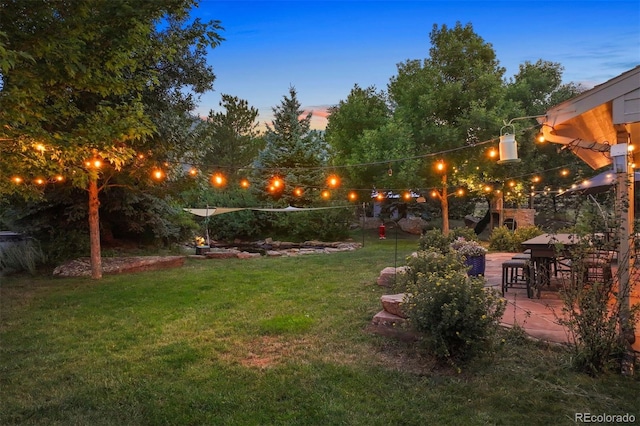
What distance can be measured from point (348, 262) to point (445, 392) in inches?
247

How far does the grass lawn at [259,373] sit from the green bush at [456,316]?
167mm

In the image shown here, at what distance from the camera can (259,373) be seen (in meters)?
3.02

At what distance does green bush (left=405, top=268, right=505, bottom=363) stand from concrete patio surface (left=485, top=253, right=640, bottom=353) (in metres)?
0.48

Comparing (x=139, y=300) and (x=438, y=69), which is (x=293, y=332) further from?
(x=438, y=69)

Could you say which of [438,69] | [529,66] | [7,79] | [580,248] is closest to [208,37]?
[7,79]

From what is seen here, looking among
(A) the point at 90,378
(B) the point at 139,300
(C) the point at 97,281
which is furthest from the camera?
(C) the point at 97,281

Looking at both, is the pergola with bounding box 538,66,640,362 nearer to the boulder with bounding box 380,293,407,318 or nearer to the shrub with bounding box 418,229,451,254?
the boulder with bounding box 380,293,407,318

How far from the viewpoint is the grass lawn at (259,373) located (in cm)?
241

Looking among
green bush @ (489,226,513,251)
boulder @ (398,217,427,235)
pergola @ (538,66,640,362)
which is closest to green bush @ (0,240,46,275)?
pergola @ (538,66,640,362)

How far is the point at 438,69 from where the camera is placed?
13.1 m

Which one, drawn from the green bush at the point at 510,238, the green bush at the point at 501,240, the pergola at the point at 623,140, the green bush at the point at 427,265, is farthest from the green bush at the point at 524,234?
the pergola at the point at 623,140

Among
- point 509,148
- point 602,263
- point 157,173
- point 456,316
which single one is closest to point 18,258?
point 157,173

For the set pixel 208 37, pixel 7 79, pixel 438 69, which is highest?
pixel 438 69

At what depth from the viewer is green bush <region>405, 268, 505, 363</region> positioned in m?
2.92
